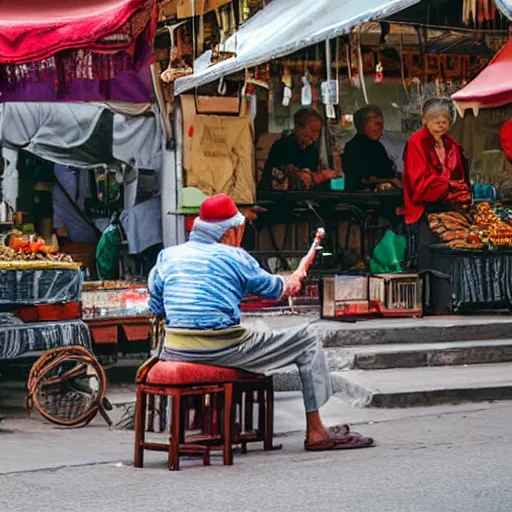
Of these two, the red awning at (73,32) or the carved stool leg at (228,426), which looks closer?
the carved stool leg at (228,426)

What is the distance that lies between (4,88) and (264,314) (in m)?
3.57

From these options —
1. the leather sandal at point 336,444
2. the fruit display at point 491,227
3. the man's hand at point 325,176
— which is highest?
the man's hand at point 325,176

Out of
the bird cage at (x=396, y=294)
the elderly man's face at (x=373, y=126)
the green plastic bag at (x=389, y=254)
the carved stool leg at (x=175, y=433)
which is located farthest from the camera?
the elderly man's face at (x=373, y=126)

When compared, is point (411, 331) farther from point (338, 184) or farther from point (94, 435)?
point (338, 184)

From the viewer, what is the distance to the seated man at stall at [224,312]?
314 inches

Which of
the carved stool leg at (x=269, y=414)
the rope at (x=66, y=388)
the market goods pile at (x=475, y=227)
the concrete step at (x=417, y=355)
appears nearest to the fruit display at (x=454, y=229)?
the market goods pile at (x=475, y=227)

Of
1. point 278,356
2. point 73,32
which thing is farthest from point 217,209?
point 73,32

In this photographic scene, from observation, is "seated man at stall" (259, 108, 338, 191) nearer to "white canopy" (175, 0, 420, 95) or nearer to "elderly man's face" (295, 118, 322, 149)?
"elderly man's face" (295, 118, 322, 149)

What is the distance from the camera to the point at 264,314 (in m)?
13.4

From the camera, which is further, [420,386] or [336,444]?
[420,386]

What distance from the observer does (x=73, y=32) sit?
1143 centimetres

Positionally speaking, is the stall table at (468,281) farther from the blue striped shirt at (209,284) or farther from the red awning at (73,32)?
the blue striped shirt at (209,284)

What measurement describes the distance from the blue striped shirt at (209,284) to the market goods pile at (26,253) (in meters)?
2.98

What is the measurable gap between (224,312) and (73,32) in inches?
173
